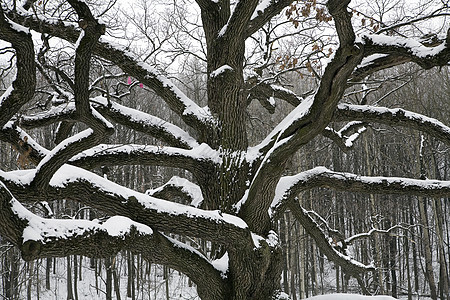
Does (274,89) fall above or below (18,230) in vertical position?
above

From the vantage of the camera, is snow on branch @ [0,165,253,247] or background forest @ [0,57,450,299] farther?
background forest @ [0,57,450,299]

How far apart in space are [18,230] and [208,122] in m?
2.84

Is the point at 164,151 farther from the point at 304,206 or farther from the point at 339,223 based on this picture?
the point at 339,223

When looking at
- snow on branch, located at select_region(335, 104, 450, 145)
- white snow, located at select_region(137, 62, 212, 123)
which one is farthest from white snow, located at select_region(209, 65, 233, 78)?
snow on branch, located at select_region(335, 104, 450, 145)

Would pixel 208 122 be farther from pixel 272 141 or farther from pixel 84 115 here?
pixel 84 115

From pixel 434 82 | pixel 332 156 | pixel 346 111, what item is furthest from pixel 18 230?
pixel 332 156

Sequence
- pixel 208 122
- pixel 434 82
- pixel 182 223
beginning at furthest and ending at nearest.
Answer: pixel 434 82
pixel 208 122
pixel 182 223

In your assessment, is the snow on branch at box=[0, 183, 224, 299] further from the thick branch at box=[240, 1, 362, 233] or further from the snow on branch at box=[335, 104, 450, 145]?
the snow on branch at box=[335, 104, 450, 145]

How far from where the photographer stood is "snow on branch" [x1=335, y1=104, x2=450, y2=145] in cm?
486

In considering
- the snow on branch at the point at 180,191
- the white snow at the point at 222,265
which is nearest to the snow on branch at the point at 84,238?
the white snow at the point at 222,265

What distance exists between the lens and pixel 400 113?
4887 mm

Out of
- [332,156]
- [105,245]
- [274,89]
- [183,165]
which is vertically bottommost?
[105,245]

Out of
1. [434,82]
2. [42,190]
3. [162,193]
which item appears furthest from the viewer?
[434,82]

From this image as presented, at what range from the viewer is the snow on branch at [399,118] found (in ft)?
15.9
